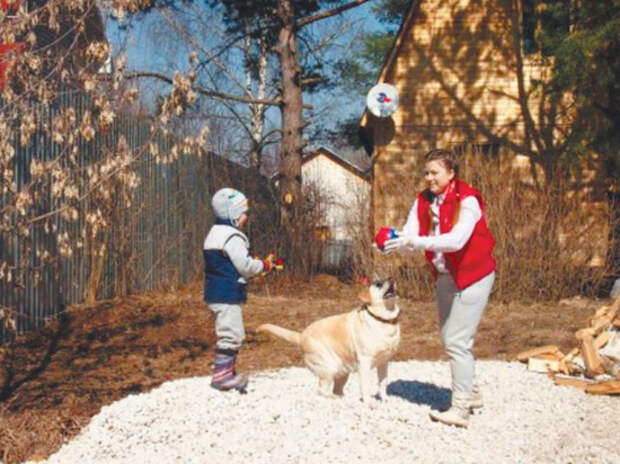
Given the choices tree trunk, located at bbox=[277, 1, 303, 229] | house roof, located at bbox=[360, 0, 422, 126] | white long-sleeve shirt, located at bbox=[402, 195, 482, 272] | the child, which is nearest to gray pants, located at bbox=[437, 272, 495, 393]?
white long-sleeve shirt, located at bbox=[402, 195, 482, 272]

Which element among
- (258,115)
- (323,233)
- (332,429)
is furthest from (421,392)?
(258,115)

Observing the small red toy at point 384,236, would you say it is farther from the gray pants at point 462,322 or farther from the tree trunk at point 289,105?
Answer: the tree trunk at point 289,105

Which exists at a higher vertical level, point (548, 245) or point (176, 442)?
point (548, 245)

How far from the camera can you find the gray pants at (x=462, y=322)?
5.03m

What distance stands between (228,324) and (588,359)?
11.6 ft

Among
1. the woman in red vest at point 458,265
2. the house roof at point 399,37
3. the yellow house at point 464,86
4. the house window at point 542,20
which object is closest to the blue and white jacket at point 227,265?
the woman in red vest at point 458,265

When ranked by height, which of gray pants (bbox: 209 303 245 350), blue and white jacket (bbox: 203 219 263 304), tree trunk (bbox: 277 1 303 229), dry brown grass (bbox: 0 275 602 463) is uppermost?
tree trunk (bbox: 277 1 303 229)

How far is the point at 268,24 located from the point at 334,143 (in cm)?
1462

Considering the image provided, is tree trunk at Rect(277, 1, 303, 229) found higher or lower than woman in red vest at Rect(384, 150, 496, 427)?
higher

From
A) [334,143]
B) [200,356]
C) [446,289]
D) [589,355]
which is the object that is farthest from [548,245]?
[334,143]

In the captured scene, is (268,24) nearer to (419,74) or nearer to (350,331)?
(419,74)

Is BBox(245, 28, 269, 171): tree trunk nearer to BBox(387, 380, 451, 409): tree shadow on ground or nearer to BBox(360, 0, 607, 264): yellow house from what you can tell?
BBox(360, 0, 607, 264): yellow house

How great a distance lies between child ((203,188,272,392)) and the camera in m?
5.49

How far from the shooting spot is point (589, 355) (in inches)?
274
